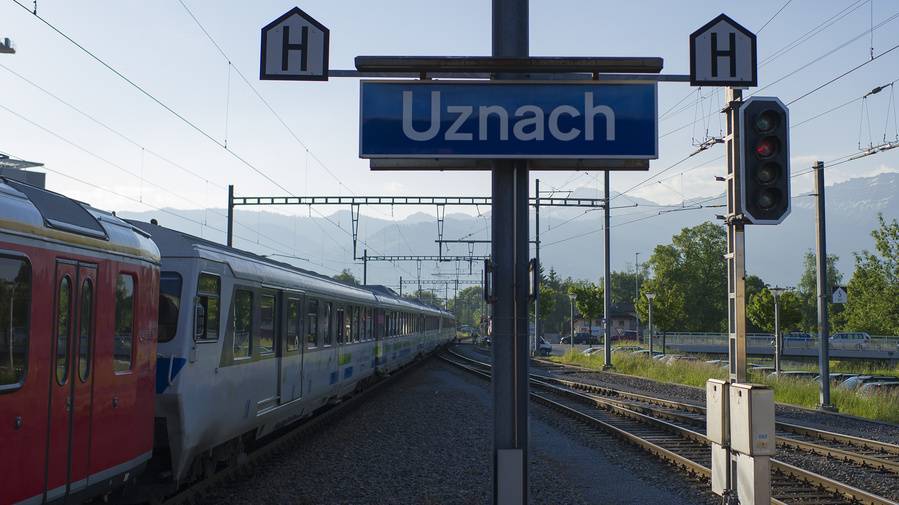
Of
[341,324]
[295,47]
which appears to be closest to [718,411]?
[295,47]

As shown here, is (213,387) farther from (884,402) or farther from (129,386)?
(884,402)

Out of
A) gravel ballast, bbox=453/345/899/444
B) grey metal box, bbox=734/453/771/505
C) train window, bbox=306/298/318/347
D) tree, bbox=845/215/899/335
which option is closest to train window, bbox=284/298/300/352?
train window, bbox=306/298/318/347

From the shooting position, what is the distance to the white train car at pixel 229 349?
27.8ft

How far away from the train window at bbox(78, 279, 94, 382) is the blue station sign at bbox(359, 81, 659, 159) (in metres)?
2.44

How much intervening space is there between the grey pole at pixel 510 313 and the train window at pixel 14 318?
3.35 m

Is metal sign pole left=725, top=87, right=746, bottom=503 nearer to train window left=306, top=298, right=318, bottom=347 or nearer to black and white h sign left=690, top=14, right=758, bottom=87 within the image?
black and white h sign left=690, top=14, right=758, bottom=87

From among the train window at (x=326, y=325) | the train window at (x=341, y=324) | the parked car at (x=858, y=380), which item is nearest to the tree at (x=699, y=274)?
the parked car at (x=858, y=380)

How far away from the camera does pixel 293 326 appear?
13141 mm

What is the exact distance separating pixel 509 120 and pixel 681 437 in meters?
10.4

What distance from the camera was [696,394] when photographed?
24859mm

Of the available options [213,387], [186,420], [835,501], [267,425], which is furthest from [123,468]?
[835,501]

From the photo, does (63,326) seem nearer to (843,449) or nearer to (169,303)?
(169,303)

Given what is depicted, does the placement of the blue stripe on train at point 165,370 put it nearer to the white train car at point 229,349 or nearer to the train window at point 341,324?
the white train car at point 229,349

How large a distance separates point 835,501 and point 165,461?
7.52 metres
